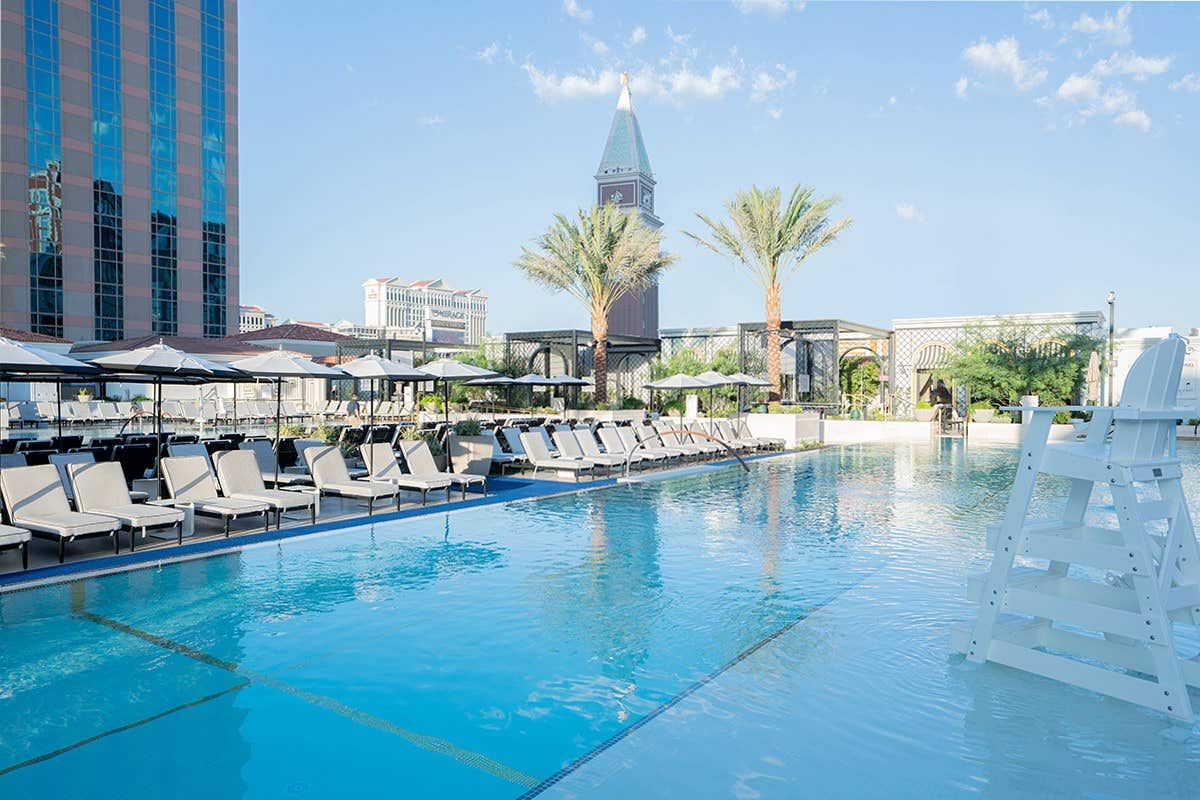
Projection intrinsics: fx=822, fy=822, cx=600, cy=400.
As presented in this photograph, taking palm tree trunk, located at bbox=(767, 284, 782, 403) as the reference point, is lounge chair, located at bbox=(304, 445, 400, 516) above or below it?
below

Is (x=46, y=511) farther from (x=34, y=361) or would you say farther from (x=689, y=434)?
(x=689, y=434)

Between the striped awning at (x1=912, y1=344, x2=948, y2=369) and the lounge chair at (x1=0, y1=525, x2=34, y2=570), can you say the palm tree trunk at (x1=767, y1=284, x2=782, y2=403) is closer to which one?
the striped awning at (x1=912, y1=344, x2=948, y2=369)

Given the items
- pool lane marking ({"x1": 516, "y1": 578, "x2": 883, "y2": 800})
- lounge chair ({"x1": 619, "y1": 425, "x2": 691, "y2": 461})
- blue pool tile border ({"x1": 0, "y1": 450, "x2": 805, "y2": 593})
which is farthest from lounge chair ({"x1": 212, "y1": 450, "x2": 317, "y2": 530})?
lounge chair ({"x1": 619, "y1": 425, "x2": 691, "y2": 461})

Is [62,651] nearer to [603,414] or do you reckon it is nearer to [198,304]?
[603,414]

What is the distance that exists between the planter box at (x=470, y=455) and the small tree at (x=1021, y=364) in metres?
21.0

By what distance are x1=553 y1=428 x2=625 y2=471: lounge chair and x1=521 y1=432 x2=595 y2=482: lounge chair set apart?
201 millimetres

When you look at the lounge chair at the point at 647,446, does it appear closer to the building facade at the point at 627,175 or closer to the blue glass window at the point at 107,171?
the blue glass window at the point at 107,171

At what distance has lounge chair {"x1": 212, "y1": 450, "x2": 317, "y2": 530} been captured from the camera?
354 inches

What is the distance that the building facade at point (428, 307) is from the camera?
167m

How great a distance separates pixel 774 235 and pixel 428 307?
531 ft

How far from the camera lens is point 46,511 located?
7441 millimetres

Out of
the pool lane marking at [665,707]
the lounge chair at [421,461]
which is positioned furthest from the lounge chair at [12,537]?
the pool lane marking at [665,707]

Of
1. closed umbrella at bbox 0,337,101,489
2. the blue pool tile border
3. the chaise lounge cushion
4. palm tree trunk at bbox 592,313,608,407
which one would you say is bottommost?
the blue pool tile border

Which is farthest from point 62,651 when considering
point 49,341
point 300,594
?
point 49,341
